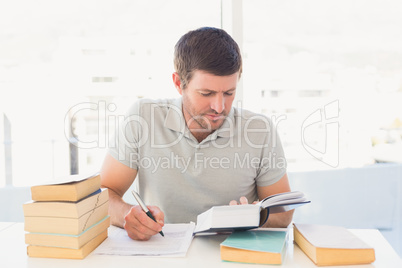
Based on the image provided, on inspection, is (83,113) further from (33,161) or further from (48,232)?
(48,232)

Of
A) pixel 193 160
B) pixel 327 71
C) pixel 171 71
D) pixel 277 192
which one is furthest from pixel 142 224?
pixel 327 71

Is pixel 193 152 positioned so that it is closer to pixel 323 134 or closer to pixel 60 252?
pixel 60 252

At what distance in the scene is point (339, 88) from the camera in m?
2.34

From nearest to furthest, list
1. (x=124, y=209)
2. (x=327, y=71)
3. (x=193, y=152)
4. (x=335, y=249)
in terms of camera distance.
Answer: (x=335, y=249) → (x=124, y=209) → (x=193, y=152) → (x=327, y=71)

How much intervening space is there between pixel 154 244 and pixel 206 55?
67 centimetres

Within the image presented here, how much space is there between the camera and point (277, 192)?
57.5 inches

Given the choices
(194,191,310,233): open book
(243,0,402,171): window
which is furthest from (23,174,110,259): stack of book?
(243,0,402,171): window

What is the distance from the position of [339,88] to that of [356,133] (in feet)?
0.97

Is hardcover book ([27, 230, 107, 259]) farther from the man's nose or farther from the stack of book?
the man's nose

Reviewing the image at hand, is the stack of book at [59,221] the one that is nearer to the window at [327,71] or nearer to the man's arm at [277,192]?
the man's arm at [277,192]

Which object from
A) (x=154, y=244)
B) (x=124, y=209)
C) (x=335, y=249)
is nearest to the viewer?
(x=335, y=249)

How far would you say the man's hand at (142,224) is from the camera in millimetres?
1050

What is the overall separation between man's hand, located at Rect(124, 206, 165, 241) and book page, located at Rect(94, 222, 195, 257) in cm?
2

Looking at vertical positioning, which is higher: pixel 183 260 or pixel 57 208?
pixel 57 208
